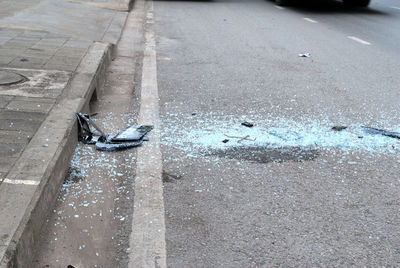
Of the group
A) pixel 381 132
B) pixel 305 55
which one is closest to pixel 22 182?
pixel 381 132

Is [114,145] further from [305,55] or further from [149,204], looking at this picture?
[305,55]

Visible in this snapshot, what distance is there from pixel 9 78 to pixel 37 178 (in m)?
2.29

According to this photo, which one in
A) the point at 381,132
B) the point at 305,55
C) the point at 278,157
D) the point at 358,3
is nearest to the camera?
the point at 278,157

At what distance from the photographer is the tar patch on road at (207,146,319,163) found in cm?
378

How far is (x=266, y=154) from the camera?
3857 mm

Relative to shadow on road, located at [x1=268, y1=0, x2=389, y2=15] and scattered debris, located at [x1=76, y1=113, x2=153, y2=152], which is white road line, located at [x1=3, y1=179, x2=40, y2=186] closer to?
scattered debris, located at [x1=76, y1=113, x2=153, y2=152]

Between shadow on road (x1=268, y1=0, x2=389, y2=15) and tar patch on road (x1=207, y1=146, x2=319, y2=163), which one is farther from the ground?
tar patch on road (x1=207, y1=146, x2=319, y2=163)

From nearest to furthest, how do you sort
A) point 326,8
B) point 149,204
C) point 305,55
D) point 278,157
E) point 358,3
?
point 149,204 < point 278,157 < point 305,55 < point 326,8 < point 358,3

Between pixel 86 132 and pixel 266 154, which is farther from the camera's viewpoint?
pixel 86 132

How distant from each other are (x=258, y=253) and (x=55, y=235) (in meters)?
1.18

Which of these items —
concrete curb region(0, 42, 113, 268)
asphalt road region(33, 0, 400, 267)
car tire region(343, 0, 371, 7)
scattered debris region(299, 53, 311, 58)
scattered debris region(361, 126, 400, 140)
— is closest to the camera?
concrete curb region(0, 42, 113, 268)

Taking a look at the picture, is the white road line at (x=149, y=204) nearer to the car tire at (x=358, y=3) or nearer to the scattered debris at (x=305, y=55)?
the scattered debris at (x=305, y=55)

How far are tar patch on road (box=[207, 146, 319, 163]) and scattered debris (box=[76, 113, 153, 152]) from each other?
0.68m

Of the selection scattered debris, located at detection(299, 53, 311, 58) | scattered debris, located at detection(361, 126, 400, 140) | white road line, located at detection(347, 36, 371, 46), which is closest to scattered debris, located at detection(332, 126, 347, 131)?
scattered debris, located at detection(361, 126, 400, 140)
